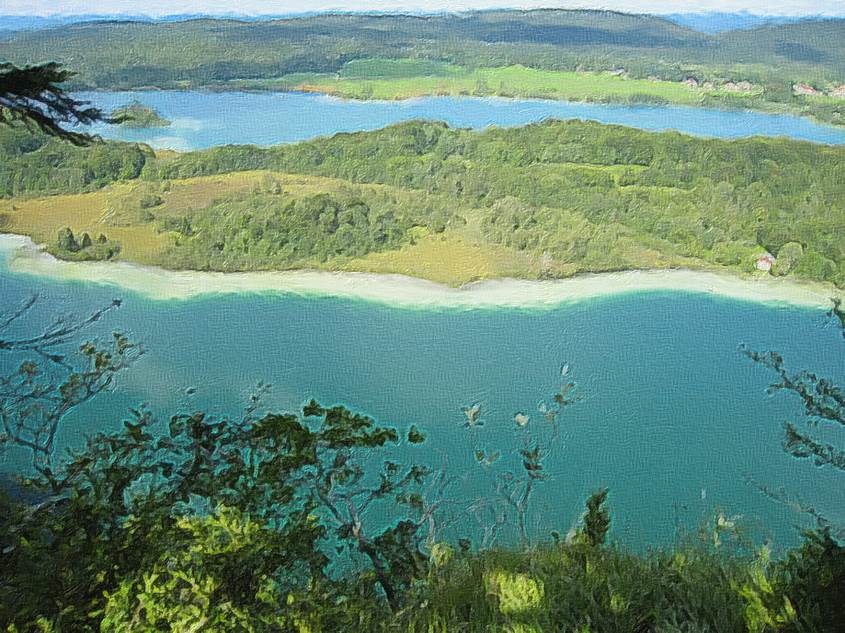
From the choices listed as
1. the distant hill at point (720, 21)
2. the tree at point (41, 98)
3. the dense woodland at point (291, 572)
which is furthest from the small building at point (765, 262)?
the tree at point (41, 98)

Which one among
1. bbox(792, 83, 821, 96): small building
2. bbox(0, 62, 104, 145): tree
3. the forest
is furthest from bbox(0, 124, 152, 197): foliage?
bbox(792, 83, 821, 96): small building

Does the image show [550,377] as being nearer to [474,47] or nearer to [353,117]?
[353,117]

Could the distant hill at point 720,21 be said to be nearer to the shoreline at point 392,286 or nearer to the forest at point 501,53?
the forest at point 501,53

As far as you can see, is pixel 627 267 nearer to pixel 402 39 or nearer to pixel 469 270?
pixel 469 270

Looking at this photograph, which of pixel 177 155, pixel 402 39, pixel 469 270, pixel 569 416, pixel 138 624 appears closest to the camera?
pixel 138 624

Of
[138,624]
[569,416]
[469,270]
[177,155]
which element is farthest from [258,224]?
[138,624]
